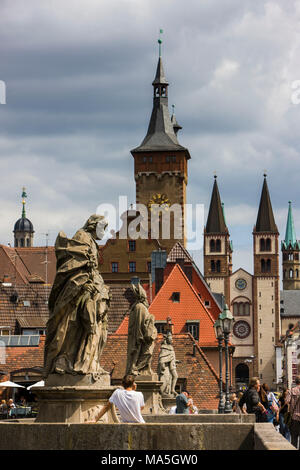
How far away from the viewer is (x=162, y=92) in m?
117

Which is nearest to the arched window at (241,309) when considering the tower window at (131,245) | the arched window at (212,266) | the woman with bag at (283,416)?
the arched window at (212,266)

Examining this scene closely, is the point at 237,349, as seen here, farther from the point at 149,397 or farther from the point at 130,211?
→ the point at 149,397

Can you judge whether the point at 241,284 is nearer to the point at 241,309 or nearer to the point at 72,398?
the point at 241,309

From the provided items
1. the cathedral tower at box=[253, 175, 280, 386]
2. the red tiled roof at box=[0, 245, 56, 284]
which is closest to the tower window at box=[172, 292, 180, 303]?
the red tiled roof at box=[0, 245, 56, 284]

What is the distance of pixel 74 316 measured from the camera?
37.9 ft

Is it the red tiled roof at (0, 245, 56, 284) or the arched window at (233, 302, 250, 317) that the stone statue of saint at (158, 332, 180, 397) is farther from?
the arched window at (233, 302, 250, 317)

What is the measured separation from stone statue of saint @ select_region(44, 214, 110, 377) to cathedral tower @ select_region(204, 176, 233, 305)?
511ft

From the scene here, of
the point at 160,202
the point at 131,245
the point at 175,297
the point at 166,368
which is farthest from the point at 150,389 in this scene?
the point at 160,202

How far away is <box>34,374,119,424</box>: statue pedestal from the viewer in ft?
36.9

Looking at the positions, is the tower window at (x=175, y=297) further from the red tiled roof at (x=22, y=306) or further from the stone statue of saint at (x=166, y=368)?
the stone statue of saint at (x=166, y=368)

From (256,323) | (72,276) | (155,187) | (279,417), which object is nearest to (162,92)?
(155,187)

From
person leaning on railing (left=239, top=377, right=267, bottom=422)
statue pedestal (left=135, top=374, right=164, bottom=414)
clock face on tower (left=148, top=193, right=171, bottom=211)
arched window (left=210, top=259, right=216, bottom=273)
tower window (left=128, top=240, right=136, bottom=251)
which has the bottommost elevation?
person leaning on railing (left=239, top=377, right=267, bottom=422)

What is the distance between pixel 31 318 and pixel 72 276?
53.6 m

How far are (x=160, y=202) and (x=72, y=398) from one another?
9915 centimetres
